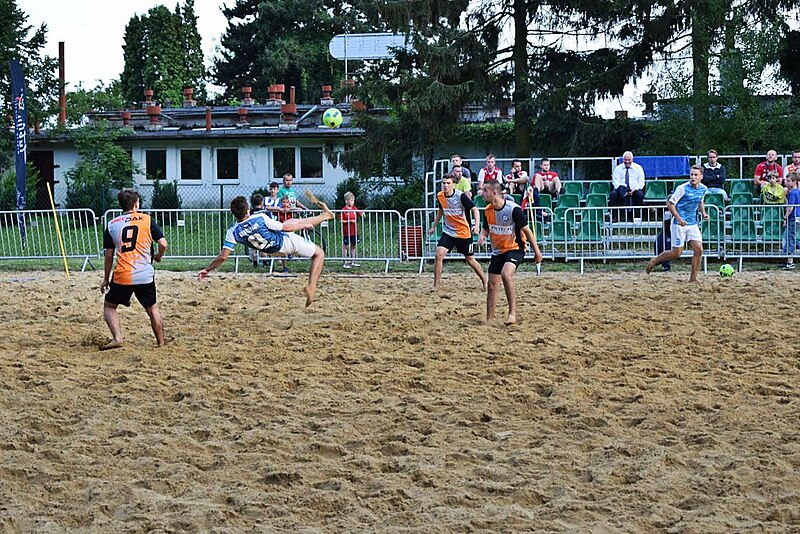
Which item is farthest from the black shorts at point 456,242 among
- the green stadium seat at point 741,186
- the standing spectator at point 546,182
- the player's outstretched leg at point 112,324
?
the green stadium seat at point 741,186

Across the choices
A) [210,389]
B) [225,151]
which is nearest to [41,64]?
[225,151]

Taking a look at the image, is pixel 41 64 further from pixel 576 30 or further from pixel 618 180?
pixel 618 180

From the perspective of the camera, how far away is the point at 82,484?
6191 mm

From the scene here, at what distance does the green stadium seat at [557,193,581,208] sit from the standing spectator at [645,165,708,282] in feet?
14.2

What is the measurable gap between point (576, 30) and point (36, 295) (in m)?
18.8

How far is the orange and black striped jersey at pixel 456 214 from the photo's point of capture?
1570 centimetres

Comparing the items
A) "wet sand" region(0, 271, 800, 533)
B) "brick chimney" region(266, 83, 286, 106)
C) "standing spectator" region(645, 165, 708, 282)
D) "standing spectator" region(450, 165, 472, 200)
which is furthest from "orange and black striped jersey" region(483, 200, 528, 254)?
"brick chimney" region(266, 83, 286, 106)

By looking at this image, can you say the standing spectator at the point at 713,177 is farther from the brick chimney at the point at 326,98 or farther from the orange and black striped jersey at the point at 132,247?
the brick chimney at the point at 326,98

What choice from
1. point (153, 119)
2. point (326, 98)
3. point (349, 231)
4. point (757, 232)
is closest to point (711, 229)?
point (757, 232)

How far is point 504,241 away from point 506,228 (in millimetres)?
150

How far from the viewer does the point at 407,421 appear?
7.59 meters

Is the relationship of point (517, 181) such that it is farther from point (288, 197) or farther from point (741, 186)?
point (741, 186)

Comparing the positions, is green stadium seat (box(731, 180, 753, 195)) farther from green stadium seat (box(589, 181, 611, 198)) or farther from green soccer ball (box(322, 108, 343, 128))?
green soccer ball (box(322, 108, 343, 128))

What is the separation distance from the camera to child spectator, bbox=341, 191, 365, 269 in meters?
19.7
